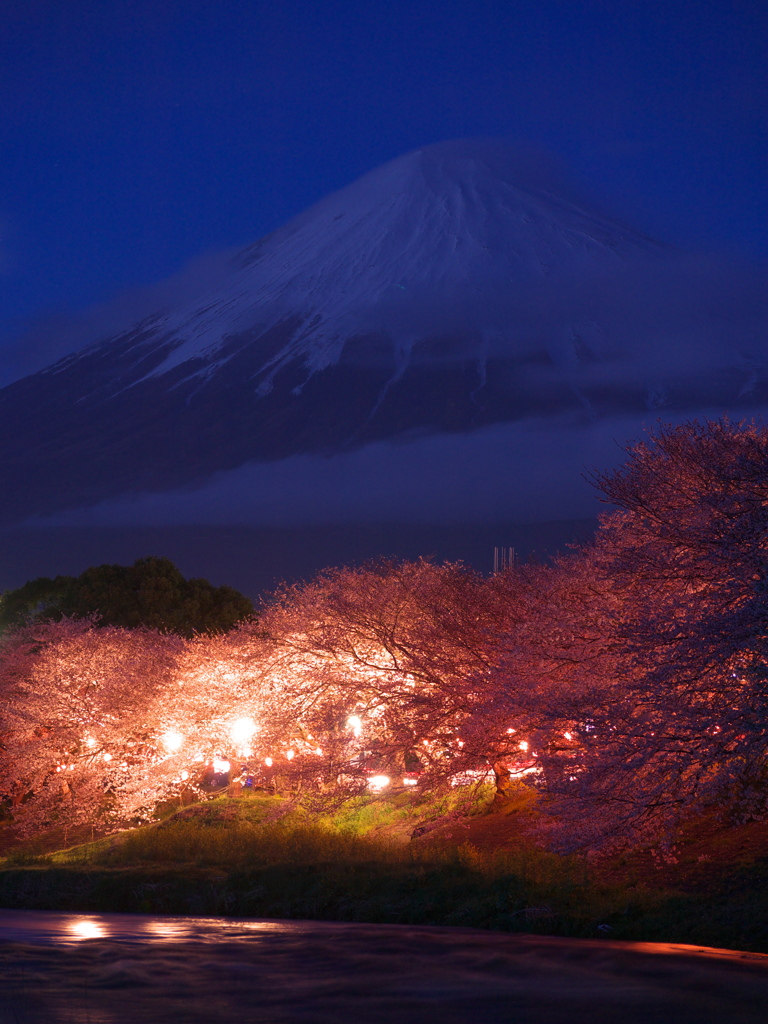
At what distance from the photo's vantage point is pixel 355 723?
1862cm

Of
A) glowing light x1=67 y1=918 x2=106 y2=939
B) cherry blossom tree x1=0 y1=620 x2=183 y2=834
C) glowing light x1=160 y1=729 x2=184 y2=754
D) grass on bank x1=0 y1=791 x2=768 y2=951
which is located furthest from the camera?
cherry blossom tree x1=0 y1=620 x2=183 y2=834

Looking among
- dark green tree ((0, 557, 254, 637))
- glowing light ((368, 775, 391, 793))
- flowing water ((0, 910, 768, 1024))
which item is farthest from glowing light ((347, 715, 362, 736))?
dark green tree ((0, 557, 254, 637))

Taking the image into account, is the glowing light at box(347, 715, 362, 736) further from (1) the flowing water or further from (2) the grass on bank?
(1) the flowing water

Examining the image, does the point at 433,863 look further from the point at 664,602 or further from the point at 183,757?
the point at 183,757

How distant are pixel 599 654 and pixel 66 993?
24.8ft

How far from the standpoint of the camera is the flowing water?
6719 mm

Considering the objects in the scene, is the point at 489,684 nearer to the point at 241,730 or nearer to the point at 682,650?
the point at 682,650

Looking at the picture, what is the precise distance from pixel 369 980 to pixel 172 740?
48.9ft

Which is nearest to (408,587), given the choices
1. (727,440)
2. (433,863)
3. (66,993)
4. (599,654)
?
(433,863)

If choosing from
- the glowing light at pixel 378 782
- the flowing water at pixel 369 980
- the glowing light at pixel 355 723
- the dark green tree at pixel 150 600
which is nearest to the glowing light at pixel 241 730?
the glowing light at pixel 378 782

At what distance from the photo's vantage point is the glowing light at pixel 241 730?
68.3ft

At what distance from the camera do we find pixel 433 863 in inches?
585

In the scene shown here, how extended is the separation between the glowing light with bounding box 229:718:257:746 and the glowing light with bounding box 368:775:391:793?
3076 millimetres

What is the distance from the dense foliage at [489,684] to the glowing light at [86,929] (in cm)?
539
